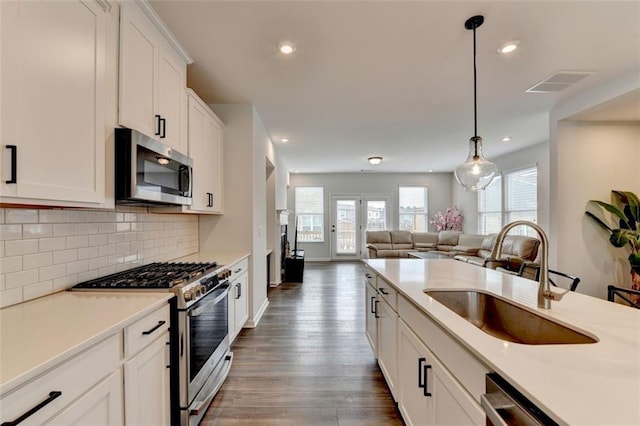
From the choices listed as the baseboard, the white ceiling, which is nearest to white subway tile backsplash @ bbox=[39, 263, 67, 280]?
the white ceiling

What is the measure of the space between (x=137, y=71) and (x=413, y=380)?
235 cm

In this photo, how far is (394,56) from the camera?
2451 mm

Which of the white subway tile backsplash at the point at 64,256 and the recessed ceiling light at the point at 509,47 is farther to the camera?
the recessed ceiling light at the point at 509,47

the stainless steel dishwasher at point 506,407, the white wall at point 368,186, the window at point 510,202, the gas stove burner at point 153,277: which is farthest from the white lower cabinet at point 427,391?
the white wall at point 368,186

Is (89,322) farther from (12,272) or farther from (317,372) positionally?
(317,372)

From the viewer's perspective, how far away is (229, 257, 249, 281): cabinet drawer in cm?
273

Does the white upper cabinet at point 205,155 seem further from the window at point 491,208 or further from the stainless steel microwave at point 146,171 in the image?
the window at point 491,208

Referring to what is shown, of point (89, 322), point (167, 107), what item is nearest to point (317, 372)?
point (89, 322)

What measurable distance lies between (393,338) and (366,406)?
56cm

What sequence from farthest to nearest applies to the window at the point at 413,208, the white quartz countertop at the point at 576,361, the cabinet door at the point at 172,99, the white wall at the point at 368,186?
the window at the point at 413,208 < the white wall at the point at 368,186 < the cabinet door at the point at 172,99 < the white quartz countertop at the point at 576,361

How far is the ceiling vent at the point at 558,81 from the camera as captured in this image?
280 centimetres

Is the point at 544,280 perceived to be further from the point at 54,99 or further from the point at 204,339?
the point at 54,99

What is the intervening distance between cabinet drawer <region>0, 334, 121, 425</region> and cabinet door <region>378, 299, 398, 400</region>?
1.50 m

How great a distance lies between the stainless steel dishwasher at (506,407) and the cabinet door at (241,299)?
7.53 feet
